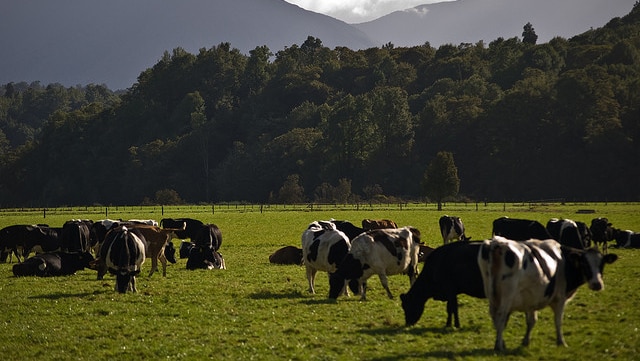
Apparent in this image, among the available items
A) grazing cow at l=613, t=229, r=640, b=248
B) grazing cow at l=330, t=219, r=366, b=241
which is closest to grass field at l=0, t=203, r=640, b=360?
grazing cow at l=330, t=219, r=366, b=241

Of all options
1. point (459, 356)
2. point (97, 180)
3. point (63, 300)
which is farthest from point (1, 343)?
point (97, 180)

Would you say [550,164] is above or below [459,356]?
above

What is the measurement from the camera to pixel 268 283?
75.4 feet

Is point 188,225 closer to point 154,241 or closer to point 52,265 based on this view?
point 52,265

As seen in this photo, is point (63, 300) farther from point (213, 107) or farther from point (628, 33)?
point (628, 33)

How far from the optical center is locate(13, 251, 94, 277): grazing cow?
2536cm

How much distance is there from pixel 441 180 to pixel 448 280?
67.9 metres

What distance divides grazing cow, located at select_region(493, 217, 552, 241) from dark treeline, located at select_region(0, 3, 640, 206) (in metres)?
71.8

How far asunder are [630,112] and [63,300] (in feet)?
300

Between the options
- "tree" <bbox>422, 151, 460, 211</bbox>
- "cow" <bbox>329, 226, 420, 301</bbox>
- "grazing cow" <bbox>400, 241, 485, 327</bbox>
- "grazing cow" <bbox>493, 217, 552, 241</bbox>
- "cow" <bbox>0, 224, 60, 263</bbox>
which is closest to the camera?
"grazing cow" <bbox>400, 241, 485, 327</bbox>

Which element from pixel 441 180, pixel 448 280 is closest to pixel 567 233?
pixel 448 280

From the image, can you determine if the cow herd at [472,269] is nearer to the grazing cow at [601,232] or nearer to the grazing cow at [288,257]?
the grazing cow at [288,257]

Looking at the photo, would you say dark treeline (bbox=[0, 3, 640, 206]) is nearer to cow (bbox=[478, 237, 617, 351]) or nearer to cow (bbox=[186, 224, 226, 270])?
cow (bbox=[186, 224, 226, 270])

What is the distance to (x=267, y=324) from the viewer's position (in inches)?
638
